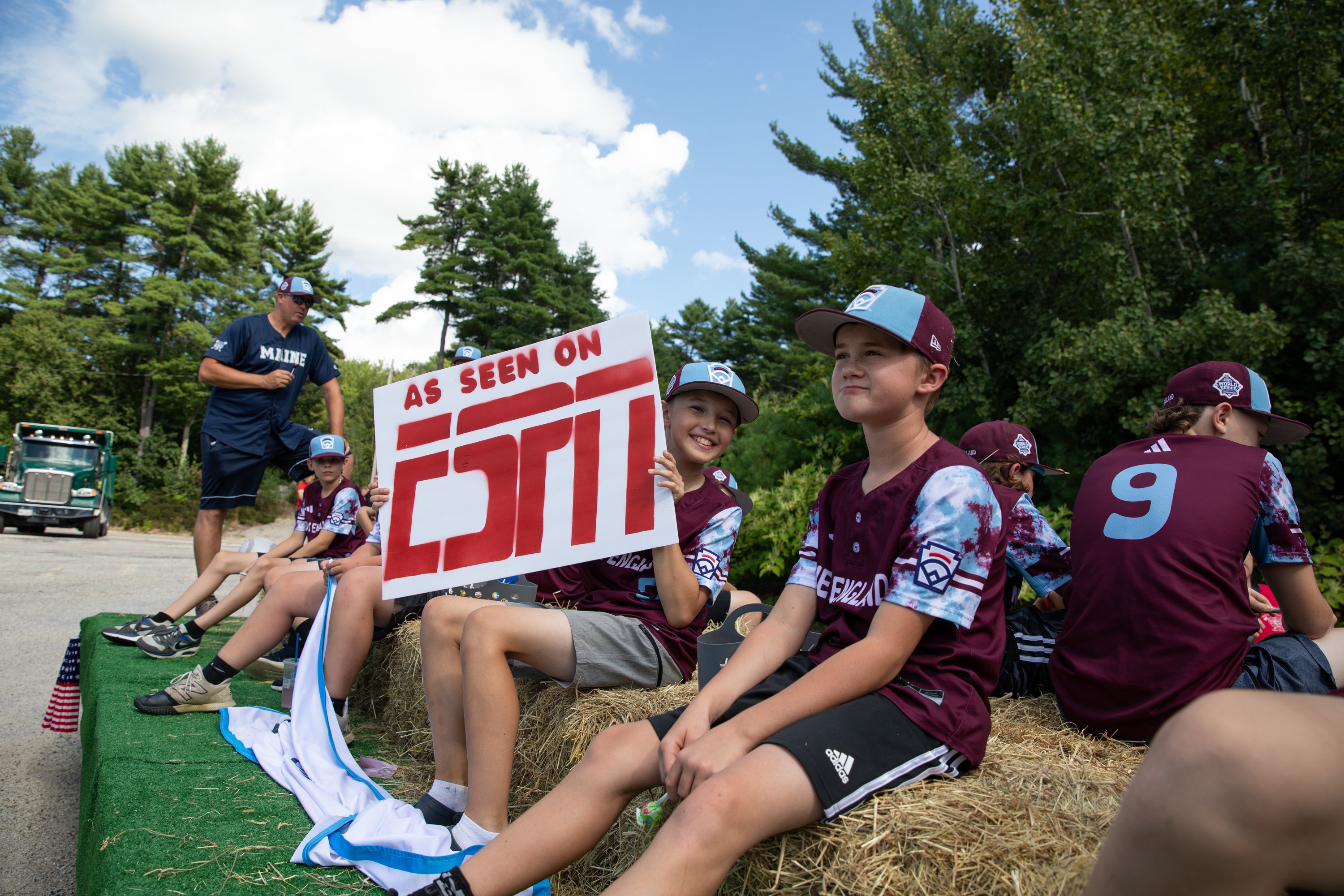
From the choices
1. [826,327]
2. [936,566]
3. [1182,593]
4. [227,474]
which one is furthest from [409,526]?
[227,474]

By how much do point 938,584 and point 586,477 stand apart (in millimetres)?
1394

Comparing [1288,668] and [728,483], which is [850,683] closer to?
[1288,668]

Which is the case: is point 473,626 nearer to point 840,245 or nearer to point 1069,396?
point 1069,396

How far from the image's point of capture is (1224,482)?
2.44m

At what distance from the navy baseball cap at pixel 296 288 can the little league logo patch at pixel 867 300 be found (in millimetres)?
4443

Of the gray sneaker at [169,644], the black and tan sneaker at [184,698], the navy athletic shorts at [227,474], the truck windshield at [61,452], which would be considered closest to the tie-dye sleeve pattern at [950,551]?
the black and tan sneaker at [184,698]

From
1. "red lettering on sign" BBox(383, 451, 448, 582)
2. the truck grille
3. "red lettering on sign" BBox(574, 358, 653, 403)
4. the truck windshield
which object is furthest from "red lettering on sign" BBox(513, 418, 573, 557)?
the truck windshield

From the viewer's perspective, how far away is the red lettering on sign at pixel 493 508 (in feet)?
9.61

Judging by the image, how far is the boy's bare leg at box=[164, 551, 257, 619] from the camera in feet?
16.0

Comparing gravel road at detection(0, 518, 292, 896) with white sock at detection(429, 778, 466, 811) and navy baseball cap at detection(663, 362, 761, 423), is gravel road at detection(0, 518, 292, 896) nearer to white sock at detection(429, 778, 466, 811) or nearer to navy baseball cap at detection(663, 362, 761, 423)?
white sock at detection(429, 778, 466, 811)

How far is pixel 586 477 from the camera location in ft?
9.30

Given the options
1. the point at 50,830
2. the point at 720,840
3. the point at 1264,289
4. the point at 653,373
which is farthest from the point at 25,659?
the point at 1264,289

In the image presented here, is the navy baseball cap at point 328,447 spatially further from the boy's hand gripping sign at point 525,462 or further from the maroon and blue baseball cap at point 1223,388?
the maroon and blue baseball cap at point 1223,388

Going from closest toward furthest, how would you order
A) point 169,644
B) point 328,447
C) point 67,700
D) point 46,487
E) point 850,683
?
point 850,683 < point 67,700 < point 169,644 < point 328,447 < point 46,487
